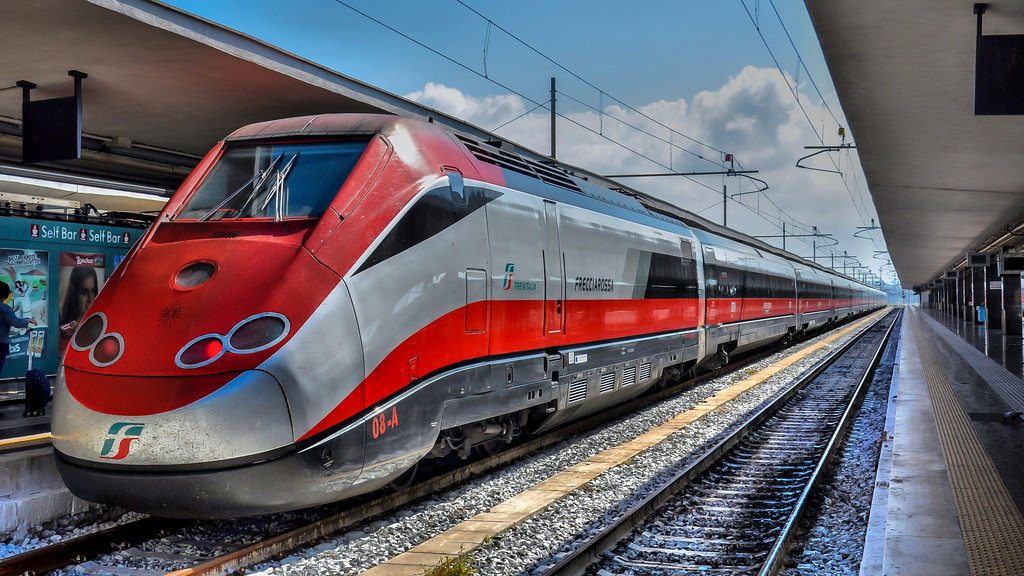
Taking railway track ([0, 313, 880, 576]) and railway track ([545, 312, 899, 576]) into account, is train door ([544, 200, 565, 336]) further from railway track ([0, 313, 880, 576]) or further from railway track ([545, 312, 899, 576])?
railway track ([0, 313, 880, 576])

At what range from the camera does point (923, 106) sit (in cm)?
1007

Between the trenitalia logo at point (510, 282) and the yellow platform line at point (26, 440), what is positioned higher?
the trenitalia logo at point (510, 282)

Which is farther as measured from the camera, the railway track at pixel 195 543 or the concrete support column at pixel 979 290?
the concrete support column at pixel 979 290

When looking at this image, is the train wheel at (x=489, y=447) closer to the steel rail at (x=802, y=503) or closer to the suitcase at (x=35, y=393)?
the steel rail at (x=802, y=503)

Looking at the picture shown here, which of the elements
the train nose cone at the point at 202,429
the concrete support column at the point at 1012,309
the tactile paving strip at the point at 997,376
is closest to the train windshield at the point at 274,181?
the train nose cone at the point at 202,429

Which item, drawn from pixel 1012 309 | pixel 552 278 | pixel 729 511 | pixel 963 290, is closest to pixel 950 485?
pixel 729 511

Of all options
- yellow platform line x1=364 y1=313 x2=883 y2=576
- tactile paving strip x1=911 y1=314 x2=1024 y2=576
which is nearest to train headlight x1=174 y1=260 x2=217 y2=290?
yellow platform line x1=364 y1=313 x2=883 y2=576

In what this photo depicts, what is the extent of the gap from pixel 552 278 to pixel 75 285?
7397 millimetres

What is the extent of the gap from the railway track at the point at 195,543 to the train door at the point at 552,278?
2152mm

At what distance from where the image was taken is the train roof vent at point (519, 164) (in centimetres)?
746

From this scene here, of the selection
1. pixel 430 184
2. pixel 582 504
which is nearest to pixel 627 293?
pixel 582 504

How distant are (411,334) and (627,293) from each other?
4.92 metres

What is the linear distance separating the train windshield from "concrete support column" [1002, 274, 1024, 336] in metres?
33.3

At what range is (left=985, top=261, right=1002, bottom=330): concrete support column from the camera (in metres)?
36.9
